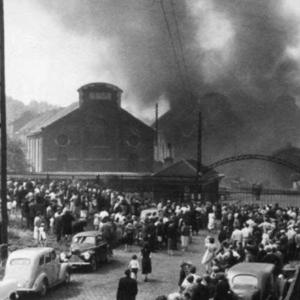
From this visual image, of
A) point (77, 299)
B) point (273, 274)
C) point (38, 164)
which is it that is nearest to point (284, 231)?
point (273, 274)

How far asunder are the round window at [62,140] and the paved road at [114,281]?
39.2 m

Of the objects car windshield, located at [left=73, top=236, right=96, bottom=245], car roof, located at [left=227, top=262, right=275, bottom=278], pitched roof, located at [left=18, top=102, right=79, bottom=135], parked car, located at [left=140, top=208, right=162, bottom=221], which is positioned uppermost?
pitched roof, located at [left=18, top=102, right=79, bottom=135]

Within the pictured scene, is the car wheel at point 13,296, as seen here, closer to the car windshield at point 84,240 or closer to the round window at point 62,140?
the car windshield at point 84,240

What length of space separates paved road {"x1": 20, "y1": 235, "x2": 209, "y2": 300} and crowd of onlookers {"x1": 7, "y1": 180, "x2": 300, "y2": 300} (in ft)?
2.75

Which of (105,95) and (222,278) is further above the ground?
(105,95)

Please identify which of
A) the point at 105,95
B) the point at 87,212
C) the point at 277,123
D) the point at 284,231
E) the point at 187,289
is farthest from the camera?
the point at 277,123

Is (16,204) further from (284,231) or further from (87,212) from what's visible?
(284,231)

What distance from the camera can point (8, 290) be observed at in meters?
15.0

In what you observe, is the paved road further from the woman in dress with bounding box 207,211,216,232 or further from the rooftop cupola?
the rooftop cupola

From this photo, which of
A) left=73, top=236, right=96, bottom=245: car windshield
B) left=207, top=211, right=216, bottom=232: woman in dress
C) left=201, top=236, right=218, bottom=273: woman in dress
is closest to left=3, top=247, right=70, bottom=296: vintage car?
left=73, top=236, right=96, bottom=245: car windshield

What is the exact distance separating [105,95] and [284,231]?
136 feet

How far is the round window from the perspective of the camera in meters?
62.4

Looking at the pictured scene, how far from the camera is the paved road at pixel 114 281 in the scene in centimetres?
1741

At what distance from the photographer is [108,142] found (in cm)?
6297
